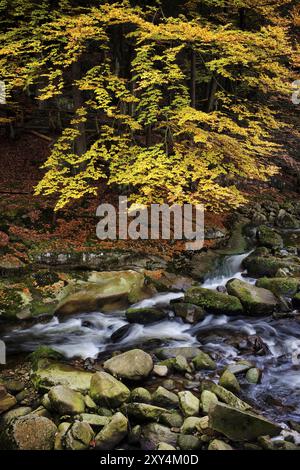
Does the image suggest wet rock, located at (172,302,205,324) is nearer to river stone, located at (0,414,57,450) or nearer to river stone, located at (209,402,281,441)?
river stone, located at (209,402,281,441)

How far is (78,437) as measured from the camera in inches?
212

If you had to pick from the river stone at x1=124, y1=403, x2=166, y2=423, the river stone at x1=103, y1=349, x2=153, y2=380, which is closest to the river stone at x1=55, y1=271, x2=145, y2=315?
the river stone at x1=103, y1=349, x2=153, y2=380

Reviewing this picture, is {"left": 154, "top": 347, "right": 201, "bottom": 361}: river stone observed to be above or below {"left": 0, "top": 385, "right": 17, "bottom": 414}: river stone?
above

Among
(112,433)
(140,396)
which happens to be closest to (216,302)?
(140,396)

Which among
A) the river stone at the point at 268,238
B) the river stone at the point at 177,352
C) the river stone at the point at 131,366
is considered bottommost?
the river stone at the point at 177,352

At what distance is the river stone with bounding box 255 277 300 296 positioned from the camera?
35.6ft

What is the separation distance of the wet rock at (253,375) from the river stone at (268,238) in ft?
26.2

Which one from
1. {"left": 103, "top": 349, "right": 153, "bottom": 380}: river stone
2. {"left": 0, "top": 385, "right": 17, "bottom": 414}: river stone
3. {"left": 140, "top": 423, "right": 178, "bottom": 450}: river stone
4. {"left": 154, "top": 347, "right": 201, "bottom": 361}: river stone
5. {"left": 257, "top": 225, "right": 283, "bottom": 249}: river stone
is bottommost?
{"left": 140, "top": 423, "right": 178, "bottom": 450}: river stone

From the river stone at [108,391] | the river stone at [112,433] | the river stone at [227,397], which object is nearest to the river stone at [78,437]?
the river stone at [112,433]

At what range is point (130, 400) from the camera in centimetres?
628

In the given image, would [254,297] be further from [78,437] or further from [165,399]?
[78,437]

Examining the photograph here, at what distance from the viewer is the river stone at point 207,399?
599 cm

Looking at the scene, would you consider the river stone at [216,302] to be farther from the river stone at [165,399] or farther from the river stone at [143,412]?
the river stone at [143,412]

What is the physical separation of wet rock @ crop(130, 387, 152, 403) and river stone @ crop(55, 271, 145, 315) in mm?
3855
